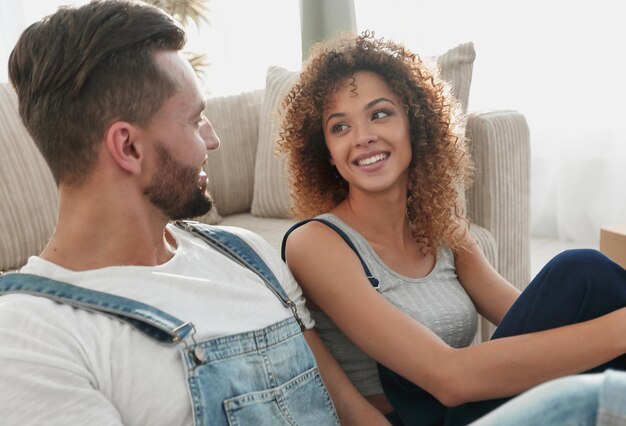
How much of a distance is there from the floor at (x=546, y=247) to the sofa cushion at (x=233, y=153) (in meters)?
1.26

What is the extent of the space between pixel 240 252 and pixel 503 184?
114cm

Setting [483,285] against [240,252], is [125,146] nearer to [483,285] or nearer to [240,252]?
[240,252]

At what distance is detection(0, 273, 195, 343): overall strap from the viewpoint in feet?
3.16

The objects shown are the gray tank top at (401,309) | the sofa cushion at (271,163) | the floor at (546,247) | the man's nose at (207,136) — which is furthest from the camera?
the floor at (546,247)

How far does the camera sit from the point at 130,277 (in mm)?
1034

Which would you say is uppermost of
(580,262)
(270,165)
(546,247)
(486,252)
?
(580,262)

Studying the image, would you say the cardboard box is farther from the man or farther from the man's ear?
the man's ear

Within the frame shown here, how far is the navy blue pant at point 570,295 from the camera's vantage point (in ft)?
4.00

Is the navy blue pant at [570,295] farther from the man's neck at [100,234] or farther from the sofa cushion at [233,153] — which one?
the sofa cushion at [233,153]

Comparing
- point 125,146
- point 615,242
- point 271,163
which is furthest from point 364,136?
point 271,163

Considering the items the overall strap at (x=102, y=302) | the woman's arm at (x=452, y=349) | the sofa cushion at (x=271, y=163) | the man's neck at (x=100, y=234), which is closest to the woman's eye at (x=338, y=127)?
the woman's arm at (x=452, y=349)

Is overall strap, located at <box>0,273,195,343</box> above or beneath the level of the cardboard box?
above

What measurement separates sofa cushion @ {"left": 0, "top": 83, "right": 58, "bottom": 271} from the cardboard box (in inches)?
56.1

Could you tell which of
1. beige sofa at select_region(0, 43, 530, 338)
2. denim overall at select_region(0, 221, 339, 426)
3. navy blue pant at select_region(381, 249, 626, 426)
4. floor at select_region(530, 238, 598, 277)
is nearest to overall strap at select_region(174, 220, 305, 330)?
denim overall at select_region(0, 221, 339, 426)
